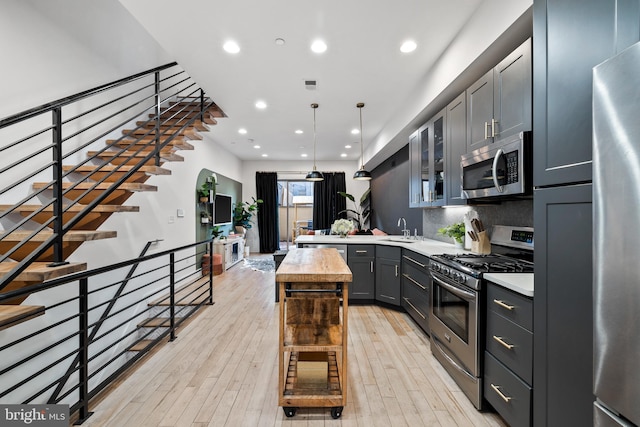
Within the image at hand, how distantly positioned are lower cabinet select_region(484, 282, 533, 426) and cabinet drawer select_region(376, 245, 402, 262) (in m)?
1.81

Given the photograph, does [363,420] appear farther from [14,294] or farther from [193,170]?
[193,170]

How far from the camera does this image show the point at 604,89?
0.93 metres

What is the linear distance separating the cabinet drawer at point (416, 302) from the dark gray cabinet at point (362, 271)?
0.49 metres

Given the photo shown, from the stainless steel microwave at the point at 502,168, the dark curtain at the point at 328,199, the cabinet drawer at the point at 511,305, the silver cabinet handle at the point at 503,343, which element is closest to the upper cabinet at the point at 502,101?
the stainless steel microwave at the point at 502,168

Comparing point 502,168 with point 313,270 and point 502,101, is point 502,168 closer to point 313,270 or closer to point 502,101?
point 502,101

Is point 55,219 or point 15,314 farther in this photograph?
point 55,219

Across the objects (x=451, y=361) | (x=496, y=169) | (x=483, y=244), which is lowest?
(x=451, y=361)

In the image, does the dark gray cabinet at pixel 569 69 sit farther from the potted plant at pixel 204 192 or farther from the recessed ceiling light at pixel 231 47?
the potted plant at pixel 204 192

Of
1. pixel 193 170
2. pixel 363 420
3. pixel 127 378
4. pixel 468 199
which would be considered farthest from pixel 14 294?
pixel 193 170

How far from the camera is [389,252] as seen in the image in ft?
12.1

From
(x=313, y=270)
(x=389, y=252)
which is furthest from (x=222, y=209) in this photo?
(x=313, y=270)

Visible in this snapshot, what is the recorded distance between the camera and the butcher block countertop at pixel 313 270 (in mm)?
1685

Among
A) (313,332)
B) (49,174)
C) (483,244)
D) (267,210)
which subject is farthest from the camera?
(267,210)

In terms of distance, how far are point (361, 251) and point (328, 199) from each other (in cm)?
495
